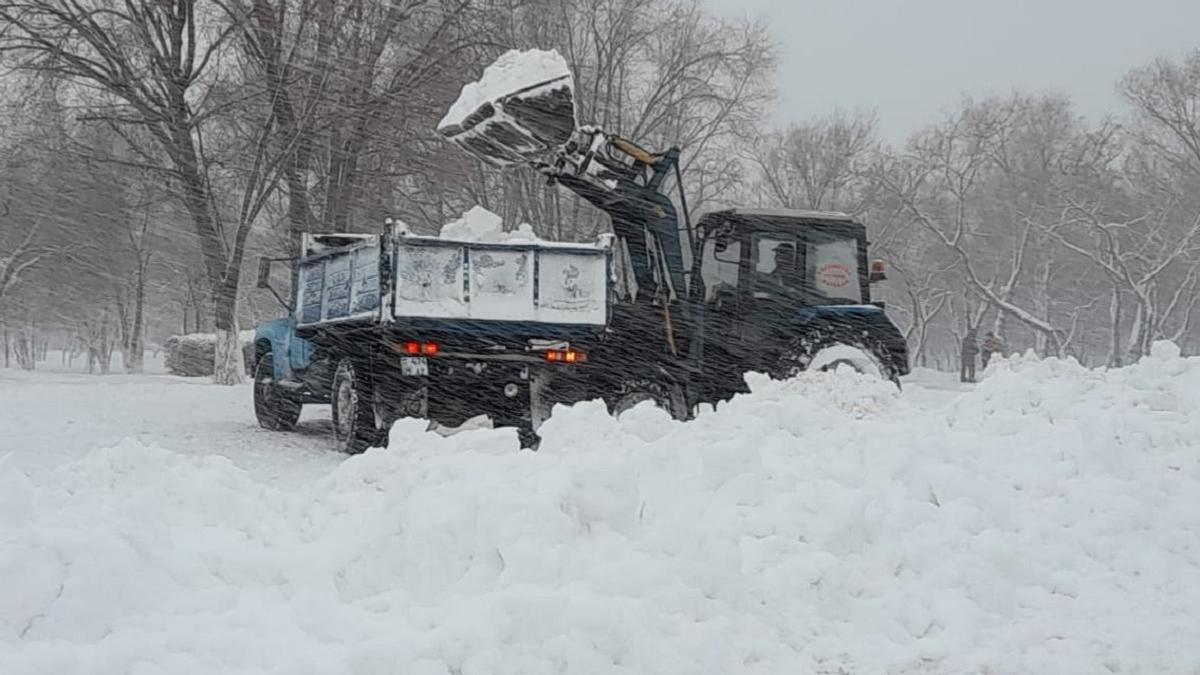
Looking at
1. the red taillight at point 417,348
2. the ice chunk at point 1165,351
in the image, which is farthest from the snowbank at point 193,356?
the ice chunk at point 1165,351

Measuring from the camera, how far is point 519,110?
1106 cm

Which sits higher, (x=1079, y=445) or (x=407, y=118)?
(x=407, y=118)

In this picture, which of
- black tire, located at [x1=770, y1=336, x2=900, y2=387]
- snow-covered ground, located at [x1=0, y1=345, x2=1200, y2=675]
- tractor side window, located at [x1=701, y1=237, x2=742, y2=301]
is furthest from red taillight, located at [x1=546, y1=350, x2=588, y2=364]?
snow-covered ground, located at [x1=0, y1=345, x2=1200, y2=675]

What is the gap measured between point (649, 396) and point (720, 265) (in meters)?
1.57

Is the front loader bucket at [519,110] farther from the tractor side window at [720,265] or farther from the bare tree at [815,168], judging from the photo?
the bare tree at [815,168]

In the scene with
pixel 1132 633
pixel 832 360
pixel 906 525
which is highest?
pixel 832 360

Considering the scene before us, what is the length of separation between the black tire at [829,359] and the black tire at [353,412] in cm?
410

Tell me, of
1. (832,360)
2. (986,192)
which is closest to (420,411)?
(832,360)

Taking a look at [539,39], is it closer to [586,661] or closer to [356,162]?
[356,162]

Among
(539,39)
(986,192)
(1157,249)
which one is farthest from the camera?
(986,192)

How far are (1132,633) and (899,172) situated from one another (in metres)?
41.2

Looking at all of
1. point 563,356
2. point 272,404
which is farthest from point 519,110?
point 272,404

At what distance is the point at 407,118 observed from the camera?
2281cm

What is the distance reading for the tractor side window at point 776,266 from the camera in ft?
38.2
